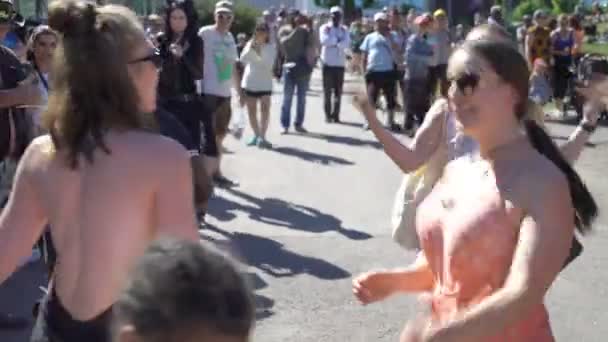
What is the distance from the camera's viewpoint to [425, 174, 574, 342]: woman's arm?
280 centimetres

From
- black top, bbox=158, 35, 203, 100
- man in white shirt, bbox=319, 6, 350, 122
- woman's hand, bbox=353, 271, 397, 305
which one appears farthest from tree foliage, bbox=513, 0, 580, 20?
woman's hand, bbox=353, 271, 397, 305

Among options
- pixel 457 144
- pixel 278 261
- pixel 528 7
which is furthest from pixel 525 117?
pixel 528 7

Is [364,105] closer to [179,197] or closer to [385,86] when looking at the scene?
[179,197]

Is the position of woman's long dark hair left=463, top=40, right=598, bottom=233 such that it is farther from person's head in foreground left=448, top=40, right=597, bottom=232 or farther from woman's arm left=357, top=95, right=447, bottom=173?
woman's arm left=357, top=95, right=447, bottom=173

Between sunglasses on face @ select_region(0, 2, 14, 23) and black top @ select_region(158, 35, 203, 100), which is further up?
sunglasses on face @ select_region(0, 2, 14, 23)

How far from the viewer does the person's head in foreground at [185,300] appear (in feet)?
5.54

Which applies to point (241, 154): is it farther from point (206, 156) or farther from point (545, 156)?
point (545, 156)

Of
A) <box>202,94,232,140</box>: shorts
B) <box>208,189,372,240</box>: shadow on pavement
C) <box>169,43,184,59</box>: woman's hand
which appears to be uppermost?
<box>169,43,184,59</box>: woman's hand

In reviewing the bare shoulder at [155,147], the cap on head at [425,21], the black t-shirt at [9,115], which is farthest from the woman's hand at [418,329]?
the cap on head at [425,21]

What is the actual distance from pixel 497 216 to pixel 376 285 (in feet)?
1.74

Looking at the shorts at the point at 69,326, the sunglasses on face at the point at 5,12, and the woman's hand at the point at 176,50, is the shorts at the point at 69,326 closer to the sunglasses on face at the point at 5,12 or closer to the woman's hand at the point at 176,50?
the sunglasses on face at the point at 5,12

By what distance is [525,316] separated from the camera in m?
2.87

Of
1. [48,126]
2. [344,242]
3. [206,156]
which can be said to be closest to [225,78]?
[206,156]

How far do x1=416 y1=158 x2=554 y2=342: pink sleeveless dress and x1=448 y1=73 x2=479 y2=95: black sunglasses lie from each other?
223mm
